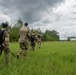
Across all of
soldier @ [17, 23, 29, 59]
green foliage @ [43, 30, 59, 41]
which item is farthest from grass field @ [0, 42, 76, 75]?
green foliage @ [43, 30, 59, 41]

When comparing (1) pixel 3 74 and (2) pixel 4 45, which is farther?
(2) pixel 4 45

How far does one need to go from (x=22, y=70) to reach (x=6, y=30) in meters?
2.22

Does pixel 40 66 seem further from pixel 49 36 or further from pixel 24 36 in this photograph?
pixel 49 36

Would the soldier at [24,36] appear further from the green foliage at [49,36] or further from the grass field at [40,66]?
the green foliage at [49,36]

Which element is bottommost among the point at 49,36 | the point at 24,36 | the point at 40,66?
the point at 40,66

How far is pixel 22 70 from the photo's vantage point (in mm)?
8969

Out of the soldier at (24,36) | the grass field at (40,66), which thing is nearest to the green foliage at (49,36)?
the soldier at (24,36)

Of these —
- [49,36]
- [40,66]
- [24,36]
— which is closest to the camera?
[40,66]

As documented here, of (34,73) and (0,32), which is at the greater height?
(0,32)

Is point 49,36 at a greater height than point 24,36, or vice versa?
point 49,36

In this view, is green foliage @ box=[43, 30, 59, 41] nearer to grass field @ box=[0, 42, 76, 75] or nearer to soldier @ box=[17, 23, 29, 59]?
soldier @ box=[17, 23, 29, 59]

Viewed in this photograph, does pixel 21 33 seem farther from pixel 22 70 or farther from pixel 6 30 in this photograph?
pixel 22 70

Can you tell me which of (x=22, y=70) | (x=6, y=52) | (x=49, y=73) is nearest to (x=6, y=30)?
(x=6, y=52)

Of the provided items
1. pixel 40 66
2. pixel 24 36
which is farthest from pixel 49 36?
pixel 40 66
